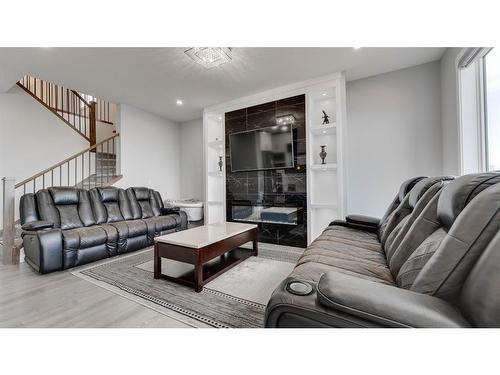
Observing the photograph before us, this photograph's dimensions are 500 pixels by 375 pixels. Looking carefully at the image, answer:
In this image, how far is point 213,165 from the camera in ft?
14.8

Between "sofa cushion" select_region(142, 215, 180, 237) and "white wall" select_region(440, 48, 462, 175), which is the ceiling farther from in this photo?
"sofa cushion" select_region(142, 215, 180, 237)

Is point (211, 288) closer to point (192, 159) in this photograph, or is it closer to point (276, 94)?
point (276, 94)

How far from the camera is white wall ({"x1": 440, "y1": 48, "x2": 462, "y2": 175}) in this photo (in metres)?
2.39

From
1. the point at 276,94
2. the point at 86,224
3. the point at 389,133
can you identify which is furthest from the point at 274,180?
the point at 86,224

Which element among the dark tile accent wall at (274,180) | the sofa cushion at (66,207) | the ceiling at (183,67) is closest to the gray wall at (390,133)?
the ceiling at (183,67)

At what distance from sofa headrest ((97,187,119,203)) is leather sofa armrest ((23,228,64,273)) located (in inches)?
42.1

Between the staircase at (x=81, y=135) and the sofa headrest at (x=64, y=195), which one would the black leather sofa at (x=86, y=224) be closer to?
the sofa headrest at (x=64, y=195)

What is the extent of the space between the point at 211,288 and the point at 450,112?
11.0 ft

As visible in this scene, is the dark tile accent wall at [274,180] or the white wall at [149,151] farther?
the white wall at [149,151]

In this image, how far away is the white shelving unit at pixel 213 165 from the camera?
4398 mm

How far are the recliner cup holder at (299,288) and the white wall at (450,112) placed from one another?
2.69 metres

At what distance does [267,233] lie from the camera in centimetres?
370
